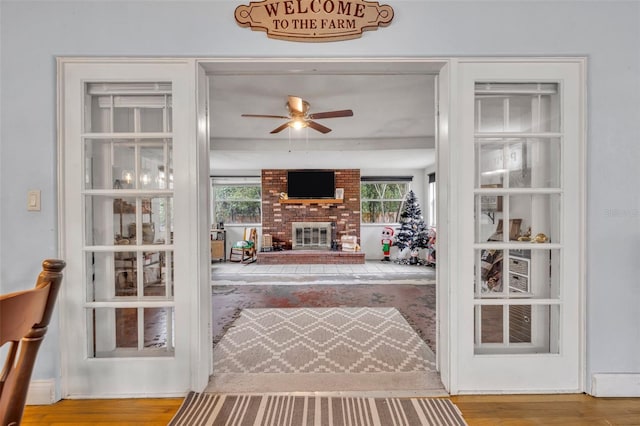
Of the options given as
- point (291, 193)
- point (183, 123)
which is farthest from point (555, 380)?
point (291, 193)

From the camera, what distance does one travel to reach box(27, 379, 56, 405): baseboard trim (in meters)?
1.69

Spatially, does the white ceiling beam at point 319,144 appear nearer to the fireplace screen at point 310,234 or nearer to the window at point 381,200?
the window at point 381,200

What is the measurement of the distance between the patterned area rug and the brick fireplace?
14.3ft

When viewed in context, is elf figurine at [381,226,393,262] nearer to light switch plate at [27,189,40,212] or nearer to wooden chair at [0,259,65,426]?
light switch plate at [27,189,40,212]

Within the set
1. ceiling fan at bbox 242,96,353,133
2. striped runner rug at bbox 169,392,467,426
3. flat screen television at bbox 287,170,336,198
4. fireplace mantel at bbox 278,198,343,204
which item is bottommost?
striped runner rug at bbox 169,392,467,426

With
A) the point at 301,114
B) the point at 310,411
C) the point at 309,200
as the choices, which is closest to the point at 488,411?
the point at 310,411

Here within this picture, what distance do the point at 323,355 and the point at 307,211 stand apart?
5.47 meters

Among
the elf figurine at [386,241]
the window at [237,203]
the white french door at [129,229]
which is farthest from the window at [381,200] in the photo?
the white french door at [129,229]

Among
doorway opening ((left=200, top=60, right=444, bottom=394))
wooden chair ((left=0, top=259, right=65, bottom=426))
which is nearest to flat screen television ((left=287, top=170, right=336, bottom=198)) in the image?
doorway opening ((left=200, top=60, right=444, bottom=394))

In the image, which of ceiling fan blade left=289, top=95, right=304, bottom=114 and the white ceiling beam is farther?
the white ceiling beam

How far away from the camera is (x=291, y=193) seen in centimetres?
741

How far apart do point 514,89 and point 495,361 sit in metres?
1.62

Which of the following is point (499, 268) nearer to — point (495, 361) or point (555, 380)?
point (495, 361)

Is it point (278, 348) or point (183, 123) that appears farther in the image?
point (278, 348)
